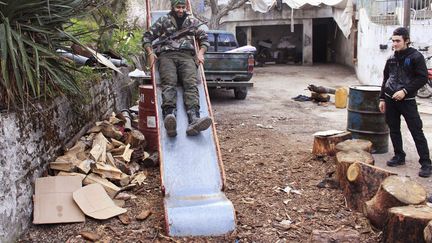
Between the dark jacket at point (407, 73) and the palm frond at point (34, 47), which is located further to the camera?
the dark jacket at point (407, 73)

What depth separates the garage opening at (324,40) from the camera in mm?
24516

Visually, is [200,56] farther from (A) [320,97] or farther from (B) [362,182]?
(A) [320,97]

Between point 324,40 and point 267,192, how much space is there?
22.0 meters

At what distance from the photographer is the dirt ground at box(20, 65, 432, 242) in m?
4.12

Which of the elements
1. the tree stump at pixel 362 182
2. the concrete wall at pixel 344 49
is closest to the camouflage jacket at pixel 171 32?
the tree stump at pixel 362 182

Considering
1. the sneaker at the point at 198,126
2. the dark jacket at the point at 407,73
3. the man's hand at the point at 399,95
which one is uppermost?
the dark jacket at the point at 407,73

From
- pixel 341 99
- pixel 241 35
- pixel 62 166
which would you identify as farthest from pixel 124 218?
pixel 241 35

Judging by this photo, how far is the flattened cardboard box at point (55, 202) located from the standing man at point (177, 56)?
150 cm

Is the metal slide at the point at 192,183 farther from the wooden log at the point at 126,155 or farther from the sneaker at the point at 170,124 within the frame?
the wooden log at the point at 126,155

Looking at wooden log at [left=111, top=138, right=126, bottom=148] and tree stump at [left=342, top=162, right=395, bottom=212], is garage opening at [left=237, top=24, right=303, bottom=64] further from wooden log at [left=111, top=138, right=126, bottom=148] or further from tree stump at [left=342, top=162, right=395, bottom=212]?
tree stump at [left=342, top=162, right=395, bottom=212]

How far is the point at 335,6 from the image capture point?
2072 centimetres

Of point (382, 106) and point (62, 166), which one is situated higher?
point (382, 106)

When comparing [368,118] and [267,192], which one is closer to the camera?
[267,192]

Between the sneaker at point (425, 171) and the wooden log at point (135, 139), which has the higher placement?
the wooden log at point (135, 139)
